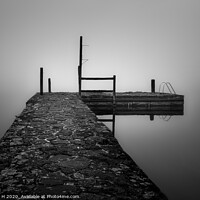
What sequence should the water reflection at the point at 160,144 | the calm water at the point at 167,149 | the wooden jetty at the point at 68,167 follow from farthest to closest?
the water reflection at the point at 160,144 < the calm water at the point at 167,149 < the wooden jetty at the point at 68,167

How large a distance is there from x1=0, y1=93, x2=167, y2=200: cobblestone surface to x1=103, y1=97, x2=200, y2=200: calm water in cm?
246

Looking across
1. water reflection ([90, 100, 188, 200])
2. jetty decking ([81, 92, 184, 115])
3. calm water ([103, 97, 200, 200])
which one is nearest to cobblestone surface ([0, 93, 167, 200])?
calm water ([103, 97, 200, 200])

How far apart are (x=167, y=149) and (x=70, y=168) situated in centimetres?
663

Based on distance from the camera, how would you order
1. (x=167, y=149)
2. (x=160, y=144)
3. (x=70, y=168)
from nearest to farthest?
(x=70, y=168)
(x=167, y=149)
(x=160, y=144)

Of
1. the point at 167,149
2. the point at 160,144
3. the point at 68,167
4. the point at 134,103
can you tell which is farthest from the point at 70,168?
the point at 134,103

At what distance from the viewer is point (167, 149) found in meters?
8.37

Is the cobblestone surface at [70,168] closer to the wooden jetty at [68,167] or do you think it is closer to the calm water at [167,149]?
the wooden jetty at [68,167]

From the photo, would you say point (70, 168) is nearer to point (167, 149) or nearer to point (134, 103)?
point (167, 149)

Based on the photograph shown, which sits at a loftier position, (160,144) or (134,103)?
(134,103)

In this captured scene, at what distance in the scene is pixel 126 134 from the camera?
10336mm

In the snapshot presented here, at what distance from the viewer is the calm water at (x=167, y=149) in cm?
527

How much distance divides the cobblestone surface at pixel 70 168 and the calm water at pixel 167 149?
2458mm

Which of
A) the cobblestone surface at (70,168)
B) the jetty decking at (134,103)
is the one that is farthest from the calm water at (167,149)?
the cobblestone surface at (70,168)

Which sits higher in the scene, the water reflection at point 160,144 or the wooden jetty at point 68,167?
the wooden jetty at point 68,167
